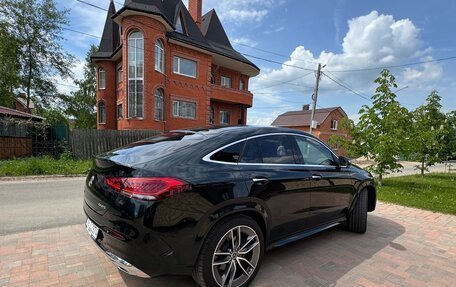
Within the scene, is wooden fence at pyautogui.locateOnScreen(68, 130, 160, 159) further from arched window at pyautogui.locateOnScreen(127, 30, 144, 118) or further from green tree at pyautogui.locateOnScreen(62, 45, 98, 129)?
green tree at pyautogui.locateOnScreen(62, 45, 98, 129)

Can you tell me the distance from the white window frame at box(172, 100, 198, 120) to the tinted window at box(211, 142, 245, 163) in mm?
16157

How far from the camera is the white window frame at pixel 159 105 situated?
55.4 ft

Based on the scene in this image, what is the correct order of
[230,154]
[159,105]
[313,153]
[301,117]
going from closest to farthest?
[230,154] → [313,153] → [159,105] → [301,117]

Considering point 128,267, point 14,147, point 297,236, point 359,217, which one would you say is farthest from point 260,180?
point 14,147

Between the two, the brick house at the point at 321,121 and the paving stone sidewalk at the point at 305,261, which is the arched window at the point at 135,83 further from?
the brick house at the point at 321,121

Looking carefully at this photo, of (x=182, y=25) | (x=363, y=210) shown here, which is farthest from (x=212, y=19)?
(x=363, y=210)

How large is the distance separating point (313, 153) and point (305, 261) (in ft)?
4.68

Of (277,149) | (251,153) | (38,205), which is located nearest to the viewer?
(251,153)

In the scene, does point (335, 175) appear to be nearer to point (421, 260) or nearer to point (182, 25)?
point (421, 260)

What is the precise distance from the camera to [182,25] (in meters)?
19.5

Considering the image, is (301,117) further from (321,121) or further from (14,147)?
(14,147)

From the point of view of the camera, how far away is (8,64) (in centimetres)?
2177

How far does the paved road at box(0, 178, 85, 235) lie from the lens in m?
4.29

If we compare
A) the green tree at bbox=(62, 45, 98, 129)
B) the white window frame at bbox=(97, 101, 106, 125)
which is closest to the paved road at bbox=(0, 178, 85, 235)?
the white window frame at bbox=(97, 101, 106, 125)
